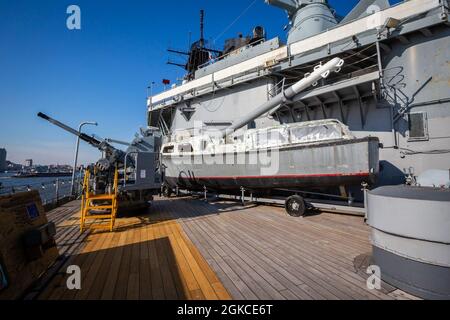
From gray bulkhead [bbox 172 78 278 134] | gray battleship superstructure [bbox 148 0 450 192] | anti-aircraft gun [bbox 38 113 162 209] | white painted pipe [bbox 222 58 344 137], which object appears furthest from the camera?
gray bulkhead [bbox 172 78 278 134]

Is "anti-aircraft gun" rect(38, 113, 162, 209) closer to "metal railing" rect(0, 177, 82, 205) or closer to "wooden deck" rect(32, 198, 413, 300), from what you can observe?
"wooden deck" rect(32, 198, 413, 300)

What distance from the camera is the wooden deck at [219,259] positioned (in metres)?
2.89

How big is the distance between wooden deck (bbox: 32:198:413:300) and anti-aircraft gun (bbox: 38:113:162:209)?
1.11 m

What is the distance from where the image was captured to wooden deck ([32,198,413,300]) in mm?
2895

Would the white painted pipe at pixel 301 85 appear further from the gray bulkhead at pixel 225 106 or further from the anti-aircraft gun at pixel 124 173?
the anti-aircraft gun at pixel 124 173

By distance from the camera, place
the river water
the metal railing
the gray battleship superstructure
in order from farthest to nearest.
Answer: the gray battleship superstructure < the metal railing < the river water

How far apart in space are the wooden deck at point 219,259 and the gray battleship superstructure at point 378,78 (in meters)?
4.64

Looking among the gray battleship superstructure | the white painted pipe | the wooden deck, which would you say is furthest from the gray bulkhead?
the wooden deck

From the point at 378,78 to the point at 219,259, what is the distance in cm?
886

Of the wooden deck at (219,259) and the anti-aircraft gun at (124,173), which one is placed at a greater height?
the anti-aircraft gun at (124,173)

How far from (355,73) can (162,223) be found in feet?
37.5

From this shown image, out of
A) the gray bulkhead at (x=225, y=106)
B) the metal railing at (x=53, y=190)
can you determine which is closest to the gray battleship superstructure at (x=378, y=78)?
the gray bulkhead at (x=225, y=106)

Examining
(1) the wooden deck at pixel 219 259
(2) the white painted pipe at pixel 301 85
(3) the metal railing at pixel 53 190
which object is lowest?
(1) the wooden deck at pixel 219 259
